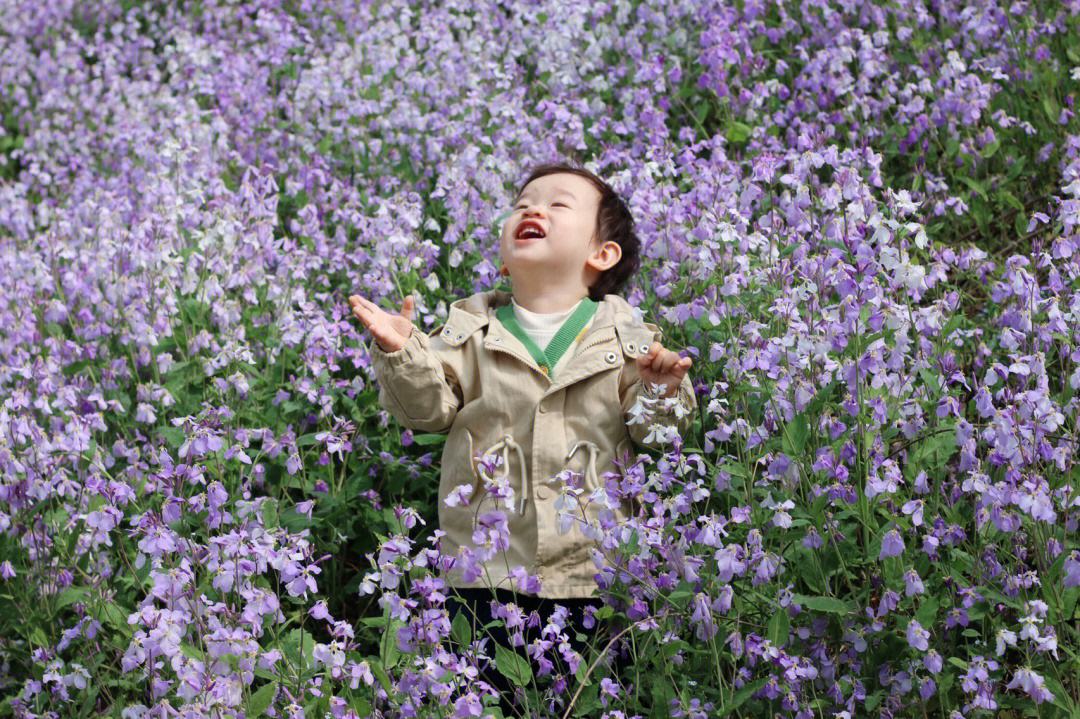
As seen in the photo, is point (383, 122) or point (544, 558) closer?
point (544, 558)

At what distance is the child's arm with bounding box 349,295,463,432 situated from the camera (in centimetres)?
367

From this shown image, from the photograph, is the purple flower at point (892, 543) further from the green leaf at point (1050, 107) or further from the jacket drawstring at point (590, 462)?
the green leaf at point (1050, 107)

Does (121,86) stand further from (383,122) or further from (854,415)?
(854,415)

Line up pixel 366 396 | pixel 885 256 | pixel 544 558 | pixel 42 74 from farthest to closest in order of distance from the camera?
pixel 42 74 → pixel 366 396 → pixel 544 558 → pixel 885 256

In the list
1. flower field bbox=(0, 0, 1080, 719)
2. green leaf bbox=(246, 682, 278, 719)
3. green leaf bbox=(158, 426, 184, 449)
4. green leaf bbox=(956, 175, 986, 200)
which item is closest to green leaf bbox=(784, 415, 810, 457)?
flower field bbox=(0, 0, 1080, 719)

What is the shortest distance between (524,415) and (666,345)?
61cm

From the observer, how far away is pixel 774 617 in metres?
3.11

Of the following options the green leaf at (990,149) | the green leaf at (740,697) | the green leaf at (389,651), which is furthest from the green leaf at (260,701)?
the green leaf at (990,149)

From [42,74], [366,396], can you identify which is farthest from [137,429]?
[42,74]

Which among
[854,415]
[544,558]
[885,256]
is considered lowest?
[544,558]

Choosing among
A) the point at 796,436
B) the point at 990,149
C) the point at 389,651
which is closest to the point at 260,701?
the point at 389,651

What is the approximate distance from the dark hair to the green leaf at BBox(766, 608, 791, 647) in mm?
1459

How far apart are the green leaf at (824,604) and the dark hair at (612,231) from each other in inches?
56.9

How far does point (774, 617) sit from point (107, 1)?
308 inches
